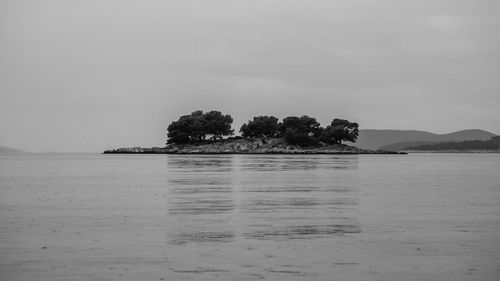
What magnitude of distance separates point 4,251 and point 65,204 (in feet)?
51.0

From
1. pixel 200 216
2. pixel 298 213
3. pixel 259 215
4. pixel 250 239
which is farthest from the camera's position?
pixel 298 213

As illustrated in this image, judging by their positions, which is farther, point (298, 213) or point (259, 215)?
point (298, 213)

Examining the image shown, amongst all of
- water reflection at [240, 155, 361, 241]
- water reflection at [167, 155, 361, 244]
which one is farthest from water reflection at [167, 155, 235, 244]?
water reflection at [240, 155, 361, 241]

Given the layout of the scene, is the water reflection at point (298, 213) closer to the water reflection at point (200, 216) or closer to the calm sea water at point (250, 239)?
the calm sea water at point (250, 239)

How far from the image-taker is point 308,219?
84.2 feet

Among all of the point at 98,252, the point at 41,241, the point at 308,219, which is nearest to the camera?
the point at 98,252

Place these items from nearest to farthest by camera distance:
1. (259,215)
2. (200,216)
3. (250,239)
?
(250,239) < (200,216) < (259,215)

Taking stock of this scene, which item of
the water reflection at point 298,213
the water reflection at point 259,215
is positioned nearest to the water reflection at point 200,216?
the water reflection at point 259,215

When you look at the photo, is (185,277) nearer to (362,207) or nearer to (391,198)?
(362,207)

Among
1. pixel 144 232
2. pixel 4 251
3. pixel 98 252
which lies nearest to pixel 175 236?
pixel 144 232

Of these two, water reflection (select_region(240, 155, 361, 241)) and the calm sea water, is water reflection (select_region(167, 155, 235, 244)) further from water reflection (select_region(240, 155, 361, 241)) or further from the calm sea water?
water reflection (select_region(240, 155, 361, 241))

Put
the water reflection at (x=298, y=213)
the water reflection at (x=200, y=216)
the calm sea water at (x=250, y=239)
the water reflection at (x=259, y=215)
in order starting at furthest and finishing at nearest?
the water reflection at (x=298, y=213)
the water reflection at (x=259, y=215)
the water reflection at (x=200, y=216)
the calm sea water at (x=250, y=239)

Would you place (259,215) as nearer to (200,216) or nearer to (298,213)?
(298,213)

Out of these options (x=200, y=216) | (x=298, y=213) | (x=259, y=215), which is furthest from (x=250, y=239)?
(x=298, y=213)
